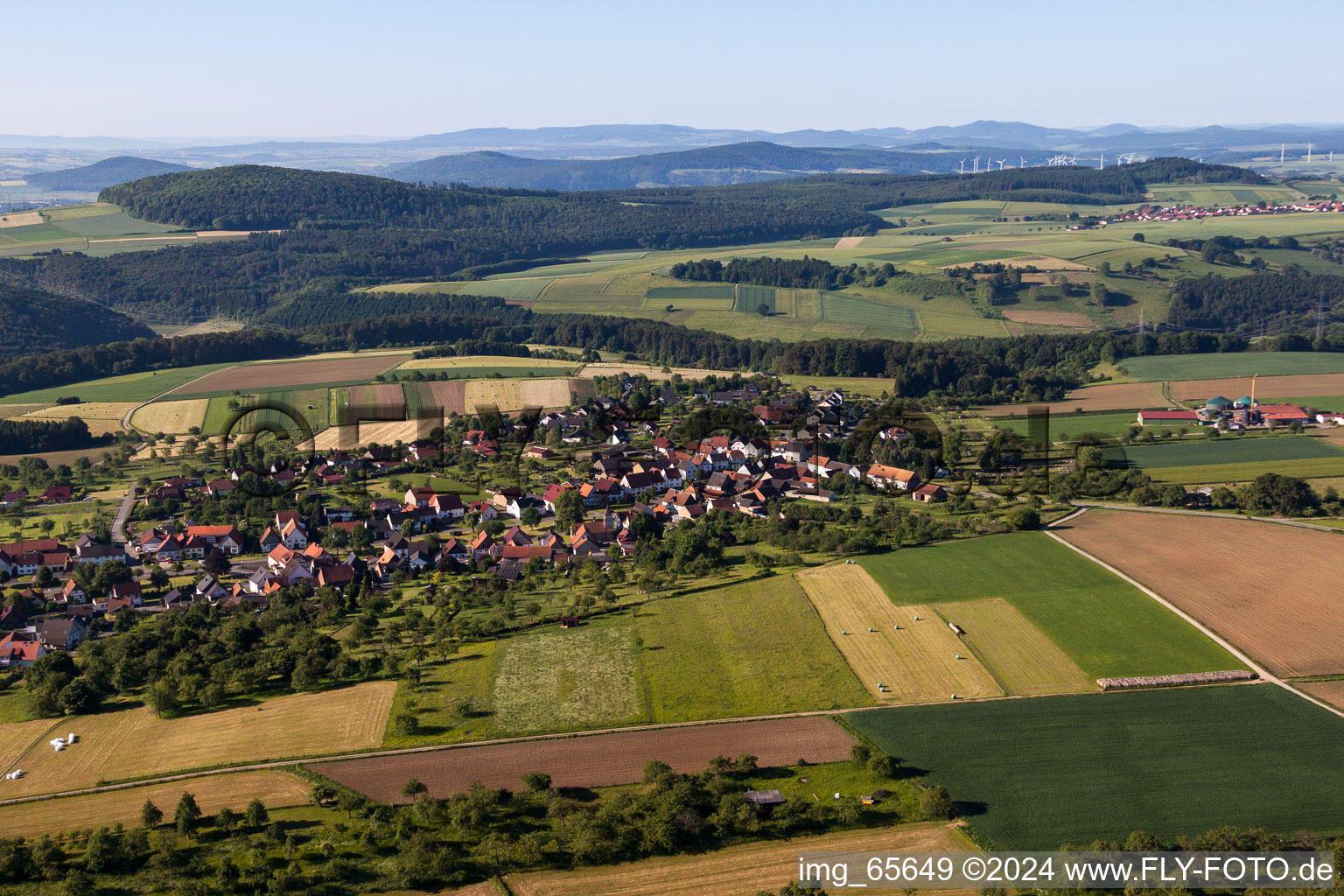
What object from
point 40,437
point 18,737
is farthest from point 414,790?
point 40,437

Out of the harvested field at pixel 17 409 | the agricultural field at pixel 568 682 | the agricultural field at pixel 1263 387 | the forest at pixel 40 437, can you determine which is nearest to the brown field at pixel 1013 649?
the agricultural field at pixel 568 682

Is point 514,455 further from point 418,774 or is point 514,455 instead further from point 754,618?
point 418,774

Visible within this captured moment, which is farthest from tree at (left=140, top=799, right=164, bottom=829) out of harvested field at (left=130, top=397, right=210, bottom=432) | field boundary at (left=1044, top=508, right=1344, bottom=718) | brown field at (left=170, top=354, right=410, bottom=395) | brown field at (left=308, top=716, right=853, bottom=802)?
brown field at (left=170, top=354, right=410, bottom=395)

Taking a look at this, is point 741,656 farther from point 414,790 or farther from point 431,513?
point 431,513

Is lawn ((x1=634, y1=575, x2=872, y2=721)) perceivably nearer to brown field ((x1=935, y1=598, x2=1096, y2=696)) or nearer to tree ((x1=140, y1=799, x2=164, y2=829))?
brown field ((x1=935, y1=598, x2=1096, y2=696))

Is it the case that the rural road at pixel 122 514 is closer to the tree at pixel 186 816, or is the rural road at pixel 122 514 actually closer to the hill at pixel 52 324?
the tree at pixel 186 816

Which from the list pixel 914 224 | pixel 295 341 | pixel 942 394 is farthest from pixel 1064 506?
pixel 914 224
